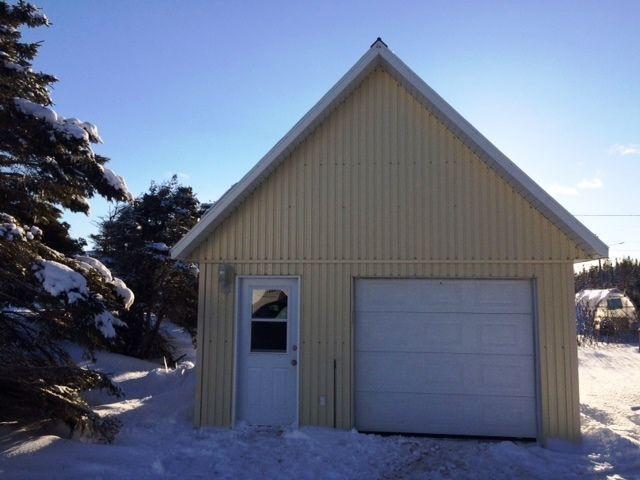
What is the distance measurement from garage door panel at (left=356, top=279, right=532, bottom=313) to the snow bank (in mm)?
4132

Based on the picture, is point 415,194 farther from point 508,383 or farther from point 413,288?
point 508,383

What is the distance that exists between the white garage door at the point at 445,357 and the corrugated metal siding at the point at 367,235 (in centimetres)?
27

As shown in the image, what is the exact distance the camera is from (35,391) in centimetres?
706

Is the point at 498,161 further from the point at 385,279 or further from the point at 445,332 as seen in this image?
the point at 445,332

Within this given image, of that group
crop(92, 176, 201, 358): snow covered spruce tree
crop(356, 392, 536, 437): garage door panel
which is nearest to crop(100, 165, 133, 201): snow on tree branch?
crop(356, 392, 536, 437): garage door panel

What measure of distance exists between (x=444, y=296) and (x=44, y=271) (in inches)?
223

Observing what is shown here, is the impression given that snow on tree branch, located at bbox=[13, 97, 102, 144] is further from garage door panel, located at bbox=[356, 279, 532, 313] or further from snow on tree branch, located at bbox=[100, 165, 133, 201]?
garage door panel, located at bbox=[356, 279, 532, 313]

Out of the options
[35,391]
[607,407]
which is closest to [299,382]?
[35,391]

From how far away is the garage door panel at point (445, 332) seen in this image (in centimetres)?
868

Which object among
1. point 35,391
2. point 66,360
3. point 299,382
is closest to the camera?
point 35,391

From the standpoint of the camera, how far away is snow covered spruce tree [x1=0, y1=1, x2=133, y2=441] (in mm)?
7047

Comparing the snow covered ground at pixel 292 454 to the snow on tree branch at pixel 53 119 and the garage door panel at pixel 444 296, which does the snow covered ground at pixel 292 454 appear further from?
the snow on tree branch at pixel 53 119

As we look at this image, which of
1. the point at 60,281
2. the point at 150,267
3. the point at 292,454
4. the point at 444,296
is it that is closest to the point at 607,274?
the point at 150,267

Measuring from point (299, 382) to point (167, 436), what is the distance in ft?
6.86
